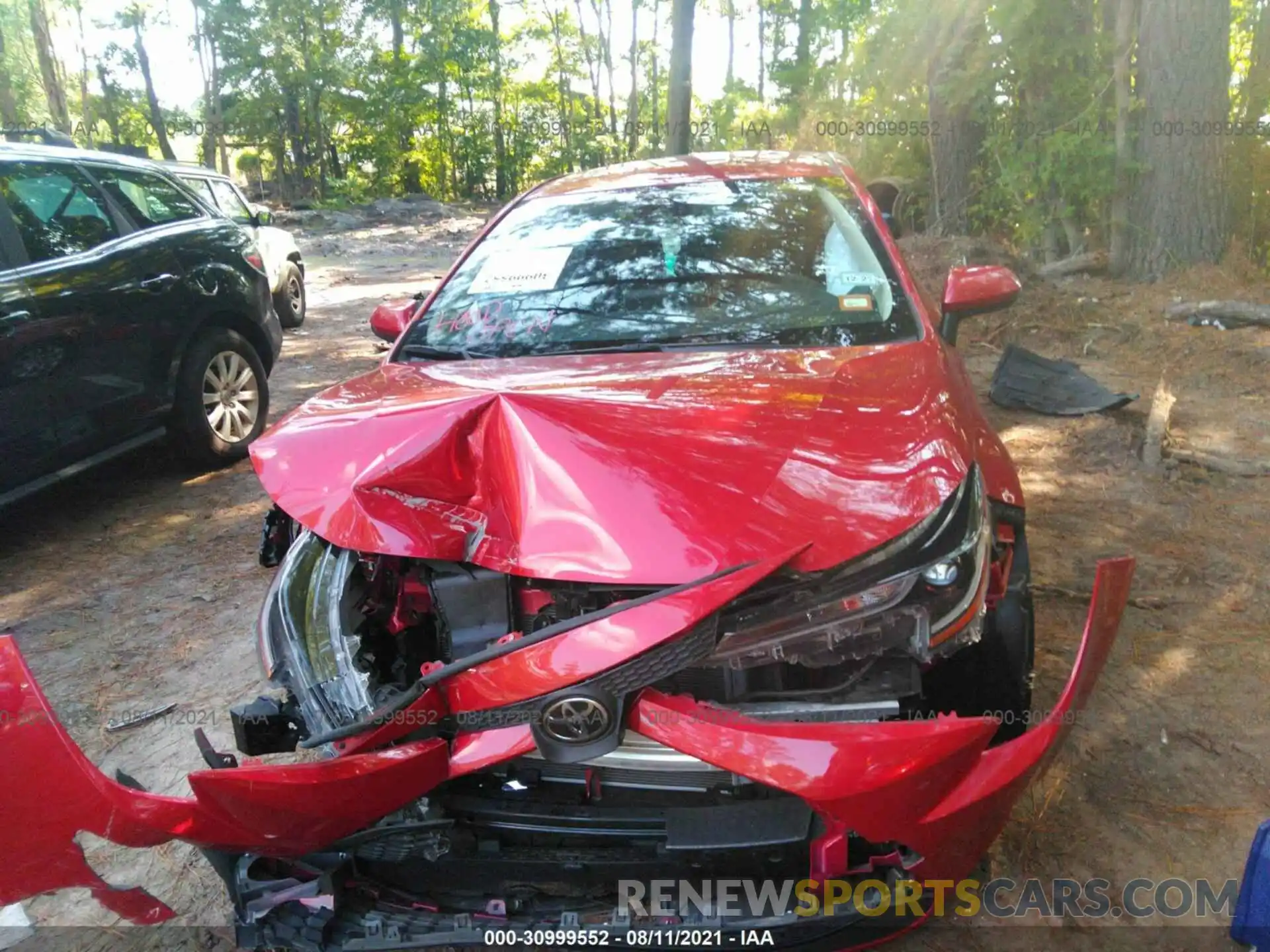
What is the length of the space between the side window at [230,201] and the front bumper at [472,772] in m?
7.60

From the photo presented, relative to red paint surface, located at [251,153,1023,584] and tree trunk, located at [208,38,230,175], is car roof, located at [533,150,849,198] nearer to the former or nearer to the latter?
red paint surface, located at [251,153,1023,584]

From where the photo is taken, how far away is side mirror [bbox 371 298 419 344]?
11.2ft

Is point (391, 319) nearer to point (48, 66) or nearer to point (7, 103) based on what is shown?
point (7, 103)

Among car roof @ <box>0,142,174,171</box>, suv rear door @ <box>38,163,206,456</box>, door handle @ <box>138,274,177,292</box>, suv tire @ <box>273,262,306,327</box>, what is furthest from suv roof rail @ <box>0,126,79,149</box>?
suv tire @ <box>273,262,306,327</box>

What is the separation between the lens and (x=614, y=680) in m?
1.61

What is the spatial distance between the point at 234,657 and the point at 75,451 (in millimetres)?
1603

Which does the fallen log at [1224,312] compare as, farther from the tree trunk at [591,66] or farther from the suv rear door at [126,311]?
the tree trunk at [591,66]

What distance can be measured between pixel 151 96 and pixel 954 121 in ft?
93.1

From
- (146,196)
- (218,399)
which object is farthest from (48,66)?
(218,399)

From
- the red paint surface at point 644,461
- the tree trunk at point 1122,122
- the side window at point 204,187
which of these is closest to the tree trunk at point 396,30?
the side window at point 204,187

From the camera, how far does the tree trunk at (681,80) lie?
12.4 metres

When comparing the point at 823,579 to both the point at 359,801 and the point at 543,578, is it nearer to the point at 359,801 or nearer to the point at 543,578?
the point at 543,578

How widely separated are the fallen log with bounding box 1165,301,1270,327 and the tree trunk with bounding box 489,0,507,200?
24.5 m

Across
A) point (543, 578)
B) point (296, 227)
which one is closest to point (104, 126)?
point (296, 227)
